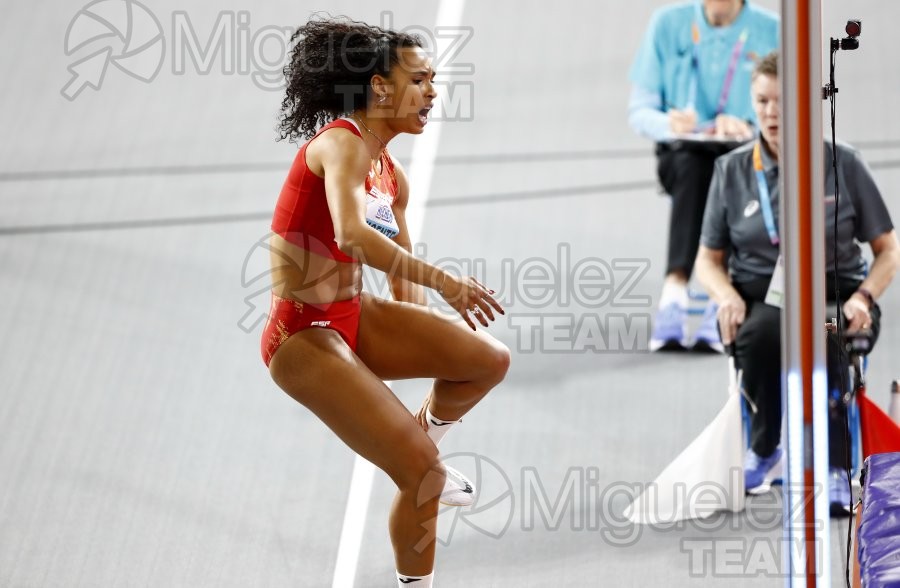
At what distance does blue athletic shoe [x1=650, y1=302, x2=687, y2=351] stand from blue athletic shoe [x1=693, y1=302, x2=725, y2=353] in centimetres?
6

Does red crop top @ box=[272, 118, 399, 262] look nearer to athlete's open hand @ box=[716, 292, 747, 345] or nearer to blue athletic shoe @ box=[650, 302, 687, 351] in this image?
athlete's open hand @ box=[716, 292, 747, 345]

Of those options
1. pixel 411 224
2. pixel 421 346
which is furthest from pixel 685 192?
pixel 421 346

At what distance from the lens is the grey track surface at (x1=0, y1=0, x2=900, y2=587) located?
395 cm

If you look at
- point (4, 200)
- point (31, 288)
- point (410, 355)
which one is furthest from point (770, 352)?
point (4, 200)

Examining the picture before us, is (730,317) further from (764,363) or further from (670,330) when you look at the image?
(670,330)

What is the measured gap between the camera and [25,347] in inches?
209

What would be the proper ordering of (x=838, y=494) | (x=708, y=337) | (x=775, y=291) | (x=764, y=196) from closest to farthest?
(x=838, y=494) < (x=775, y=291) < (x=764, y=196) < (x=708, y=337)

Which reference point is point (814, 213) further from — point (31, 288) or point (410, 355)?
point (31, 288)

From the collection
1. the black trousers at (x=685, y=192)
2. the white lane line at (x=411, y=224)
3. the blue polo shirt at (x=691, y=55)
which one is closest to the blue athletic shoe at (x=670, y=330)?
the black trousers at (x=685, y=192)

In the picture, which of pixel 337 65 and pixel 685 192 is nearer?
pixel 337 65

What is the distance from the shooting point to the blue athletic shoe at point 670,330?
17.1 ft

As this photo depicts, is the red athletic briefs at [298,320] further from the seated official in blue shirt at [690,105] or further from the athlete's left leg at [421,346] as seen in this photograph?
the seated official in blue shirt at [690,105]

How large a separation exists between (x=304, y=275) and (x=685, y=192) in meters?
2.50

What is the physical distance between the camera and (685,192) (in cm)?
530
